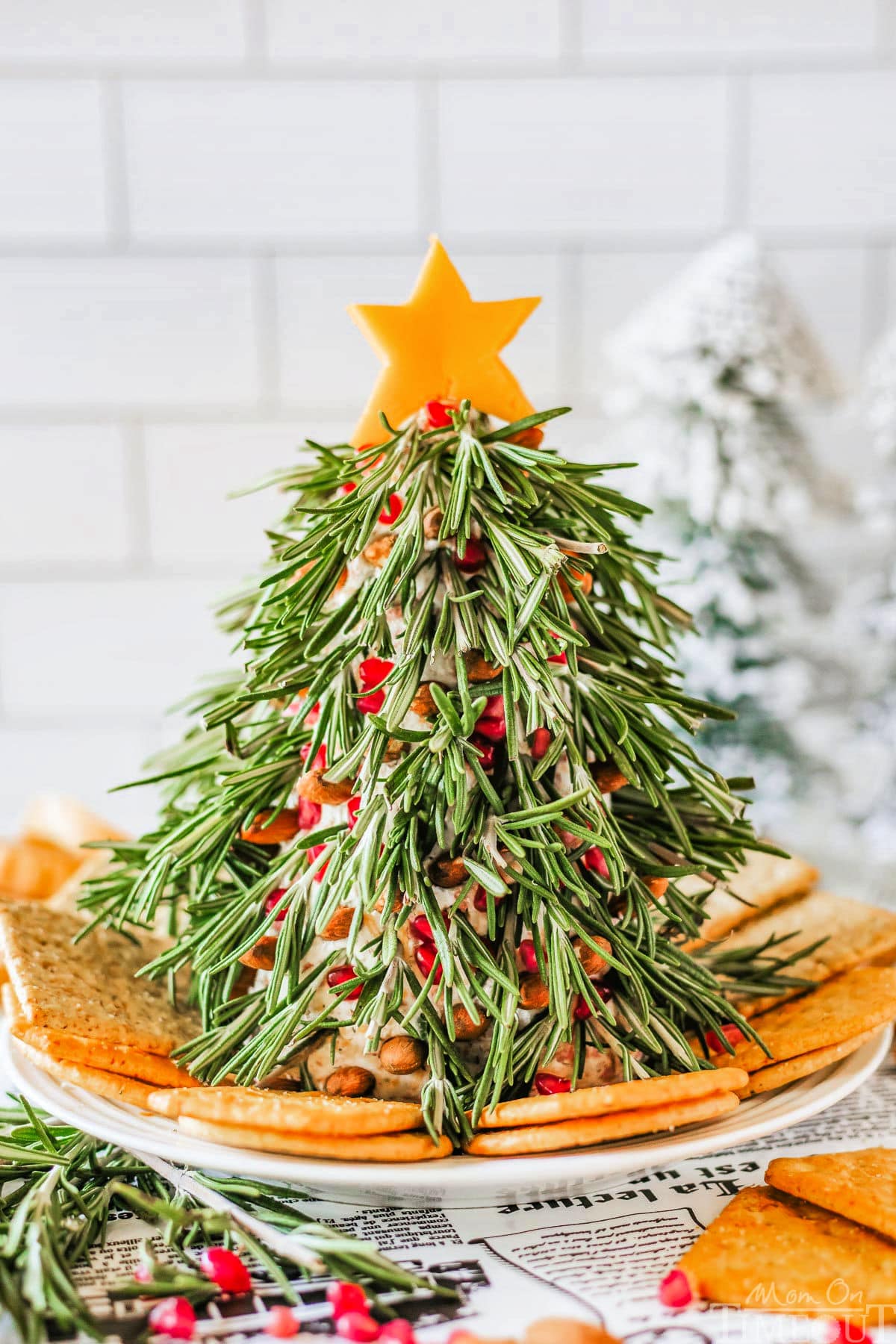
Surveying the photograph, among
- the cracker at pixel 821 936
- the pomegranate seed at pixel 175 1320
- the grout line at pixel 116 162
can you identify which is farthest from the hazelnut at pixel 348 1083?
the grout line at pixel 116 162

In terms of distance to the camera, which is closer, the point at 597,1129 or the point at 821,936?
the point at 597,1129

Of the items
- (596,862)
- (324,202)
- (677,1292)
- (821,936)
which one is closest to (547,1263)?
(677,1292)

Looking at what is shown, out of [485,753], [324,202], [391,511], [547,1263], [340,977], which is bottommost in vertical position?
[547,1263]

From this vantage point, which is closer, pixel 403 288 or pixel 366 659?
pixel 366 659

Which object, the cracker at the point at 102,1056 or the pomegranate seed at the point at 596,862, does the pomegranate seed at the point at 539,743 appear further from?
the cracker at the point at 102,1056

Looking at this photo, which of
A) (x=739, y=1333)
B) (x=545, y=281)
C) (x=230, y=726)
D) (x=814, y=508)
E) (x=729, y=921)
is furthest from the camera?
(x=545, y=281)

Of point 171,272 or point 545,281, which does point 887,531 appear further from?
point 171,272

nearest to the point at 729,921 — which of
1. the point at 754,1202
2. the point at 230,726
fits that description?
the point at 754,1202

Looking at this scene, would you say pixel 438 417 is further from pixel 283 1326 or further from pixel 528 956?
pixel 283 1326
